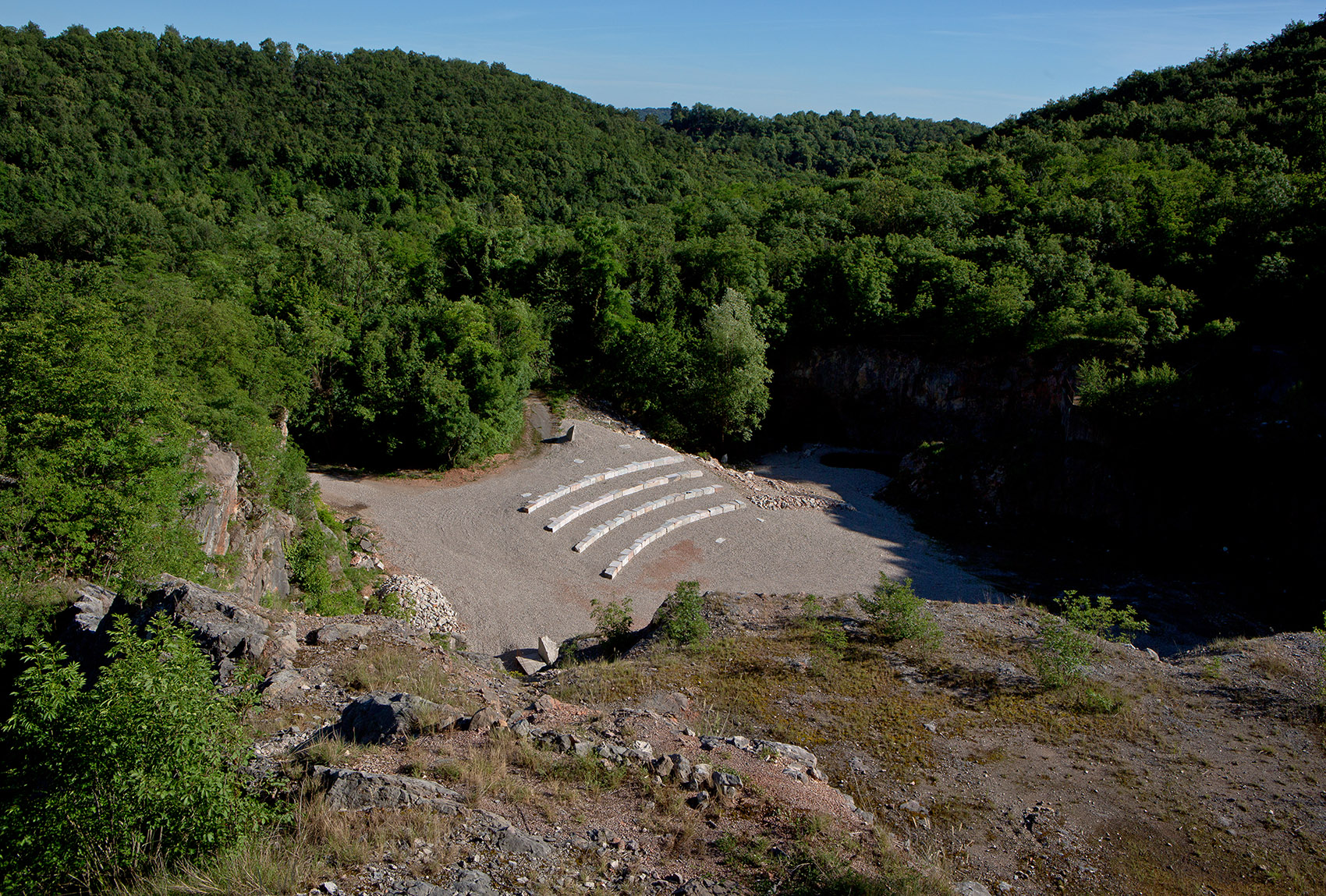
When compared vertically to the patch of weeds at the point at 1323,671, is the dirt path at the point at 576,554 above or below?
below

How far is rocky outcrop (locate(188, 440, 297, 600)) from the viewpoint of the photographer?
13375mm

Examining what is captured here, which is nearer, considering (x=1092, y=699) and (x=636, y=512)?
(x=1092, y=699)

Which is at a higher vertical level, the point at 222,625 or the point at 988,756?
the point at 222,625

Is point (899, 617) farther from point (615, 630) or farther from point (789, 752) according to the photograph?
point (615, 630)

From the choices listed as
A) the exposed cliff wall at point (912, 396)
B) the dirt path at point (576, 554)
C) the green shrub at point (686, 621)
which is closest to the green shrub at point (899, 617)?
the green shrub at point (686, 621)

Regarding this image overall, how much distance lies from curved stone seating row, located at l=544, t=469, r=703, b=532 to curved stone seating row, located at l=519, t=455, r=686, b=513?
0.70 metres

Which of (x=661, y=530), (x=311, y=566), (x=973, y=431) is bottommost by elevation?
(x=661, y=530)

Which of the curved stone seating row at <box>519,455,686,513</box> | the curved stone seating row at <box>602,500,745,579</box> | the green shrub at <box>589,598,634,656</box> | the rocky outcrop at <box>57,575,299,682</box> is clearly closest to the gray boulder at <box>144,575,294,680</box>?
the rocky outcrop at <box>57,575,299,682</box>

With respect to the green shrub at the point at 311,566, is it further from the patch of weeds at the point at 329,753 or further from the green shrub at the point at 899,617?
the green shrub at the point at 899,617

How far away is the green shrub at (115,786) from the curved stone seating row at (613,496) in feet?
53.4

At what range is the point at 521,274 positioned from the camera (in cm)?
3431

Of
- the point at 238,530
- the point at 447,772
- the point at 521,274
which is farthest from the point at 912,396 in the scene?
the point at 447,772

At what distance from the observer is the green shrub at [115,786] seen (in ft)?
16.3

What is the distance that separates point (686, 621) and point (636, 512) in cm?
979
